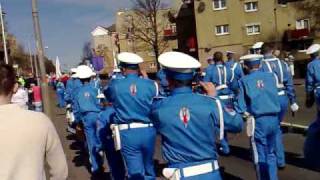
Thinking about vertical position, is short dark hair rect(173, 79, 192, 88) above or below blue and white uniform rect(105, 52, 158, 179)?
above

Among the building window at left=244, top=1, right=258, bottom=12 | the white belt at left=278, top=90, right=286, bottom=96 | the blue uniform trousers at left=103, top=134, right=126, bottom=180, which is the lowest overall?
the blue uniform trousers at left=103, top=134, right=126, bottom=180

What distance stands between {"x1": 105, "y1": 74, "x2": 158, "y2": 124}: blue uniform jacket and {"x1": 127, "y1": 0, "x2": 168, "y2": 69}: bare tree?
62129mm

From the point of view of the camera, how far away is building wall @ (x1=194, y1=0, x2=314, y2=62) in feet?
193

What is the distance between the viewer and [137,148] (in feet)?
24.6

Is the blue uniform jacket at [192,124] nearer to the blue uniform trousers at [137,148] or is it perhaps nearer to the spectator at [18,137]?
the spectator at [18,137]

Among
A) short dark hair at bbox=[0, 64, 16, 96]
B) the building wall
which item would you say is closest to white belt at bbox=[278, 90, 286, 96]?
short dark hair at bbox=[0, 64, 16, 96]

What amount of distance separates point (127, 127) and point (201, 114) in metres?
2.94

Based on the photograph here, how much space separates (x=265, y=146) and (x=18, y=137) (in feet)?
15.4

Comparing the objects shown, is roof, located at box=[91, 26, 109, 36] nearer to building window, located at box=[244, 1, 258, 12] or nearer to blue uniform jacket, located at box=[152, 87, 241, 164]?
building window, located at box=[244, 1, 258, 12]

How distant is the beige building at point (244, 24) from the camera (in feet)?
193

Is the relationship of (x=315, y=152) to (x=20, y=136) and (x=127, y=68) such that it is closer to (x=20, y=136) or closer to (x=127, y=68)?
(x=20, y=136)

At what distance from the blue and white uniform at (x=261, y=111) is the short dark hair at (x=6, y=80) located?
4202 millimetres

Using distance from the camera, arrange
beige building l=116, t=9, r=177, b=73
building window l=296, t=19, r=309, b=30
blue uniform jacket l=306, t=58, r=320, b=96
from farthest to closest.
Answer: beige building l=116, t=9, r=177, b=73 → building window l=296, t=19, r=309, b=30 → blue uniform jacket l=306, t=58, r=320, b=96

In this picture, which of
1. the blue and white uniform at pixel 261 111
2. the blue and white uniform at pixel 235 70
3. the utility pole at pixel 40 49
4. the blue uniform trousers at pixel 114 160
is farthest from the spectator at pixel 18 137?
the utility pole at pixel 40 49
